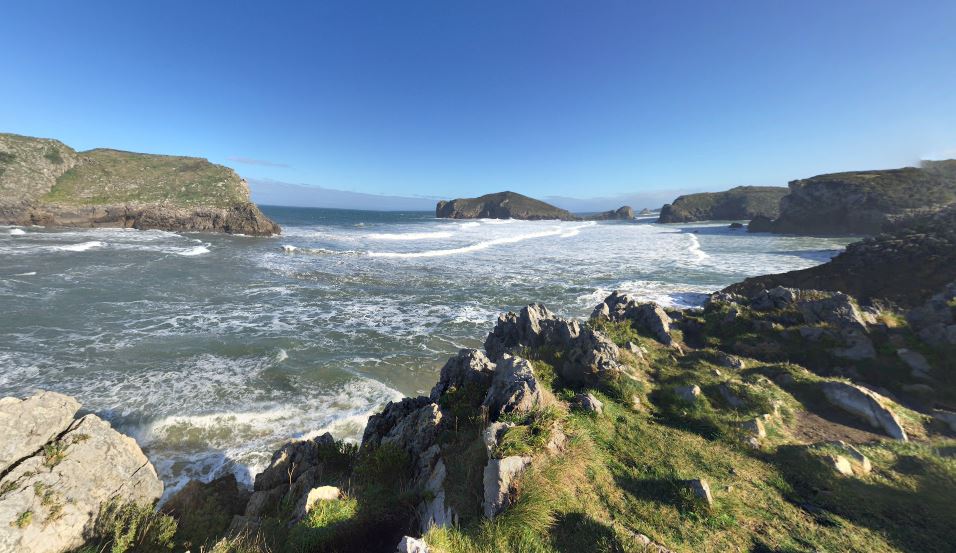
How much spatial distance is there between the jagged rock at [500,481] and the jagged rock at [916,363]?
Result: 45.1 feet

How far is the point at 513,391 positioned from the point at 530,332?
5.65 meters

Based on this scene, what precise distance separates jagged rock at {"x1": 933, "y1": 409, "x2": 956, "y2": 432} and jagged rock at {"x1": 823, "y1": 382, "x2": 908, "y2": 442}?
1016 millimetres

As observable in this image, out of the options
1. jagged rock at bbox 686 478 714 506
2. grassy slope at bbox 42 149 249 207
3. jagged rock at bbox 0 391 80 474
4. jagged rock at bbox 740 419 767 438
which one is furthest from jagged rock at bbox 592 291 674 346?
grassy slope at bbox 42 149 249 207

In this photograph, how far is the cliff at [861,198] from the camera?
5731 centimetres

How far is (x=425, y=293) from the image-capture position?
27.2 meters

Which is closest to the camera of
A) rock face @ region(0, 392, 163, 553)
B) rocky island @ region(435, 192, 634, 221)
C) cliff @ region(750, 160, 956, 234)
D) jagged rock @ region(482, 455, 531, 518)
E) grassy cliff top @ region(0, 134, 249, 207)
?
jagged rock @ region(482, 455, 531, 518)

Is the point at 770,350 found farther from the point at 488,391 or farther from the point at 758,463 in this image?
A: the point at 488,391

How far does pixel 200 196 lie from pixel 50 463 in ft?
263

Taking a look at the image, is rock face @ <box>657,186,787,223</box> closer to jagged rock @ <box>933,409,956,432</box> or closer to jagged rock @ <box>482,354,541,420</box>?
jagged rock @ <box>933,409,956,432</box>

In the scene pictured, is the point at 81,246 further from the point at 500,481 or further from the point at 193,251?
the point at 500,481

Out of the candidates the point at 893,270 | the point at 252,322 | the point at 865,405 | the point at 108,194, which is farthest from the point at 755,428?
the point at 108,194

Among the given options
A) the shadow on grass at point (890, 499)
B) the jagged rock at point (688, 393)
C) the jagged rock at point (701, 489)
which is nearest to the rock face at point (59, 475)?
the jagged rock at point (701, 489)

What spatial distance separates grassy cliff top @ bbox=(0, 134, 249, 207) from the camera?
198 feet

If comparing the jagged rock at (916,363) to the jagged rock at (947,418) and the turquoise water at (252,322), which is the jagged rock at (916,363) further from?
the turquoise water at (252,322)
